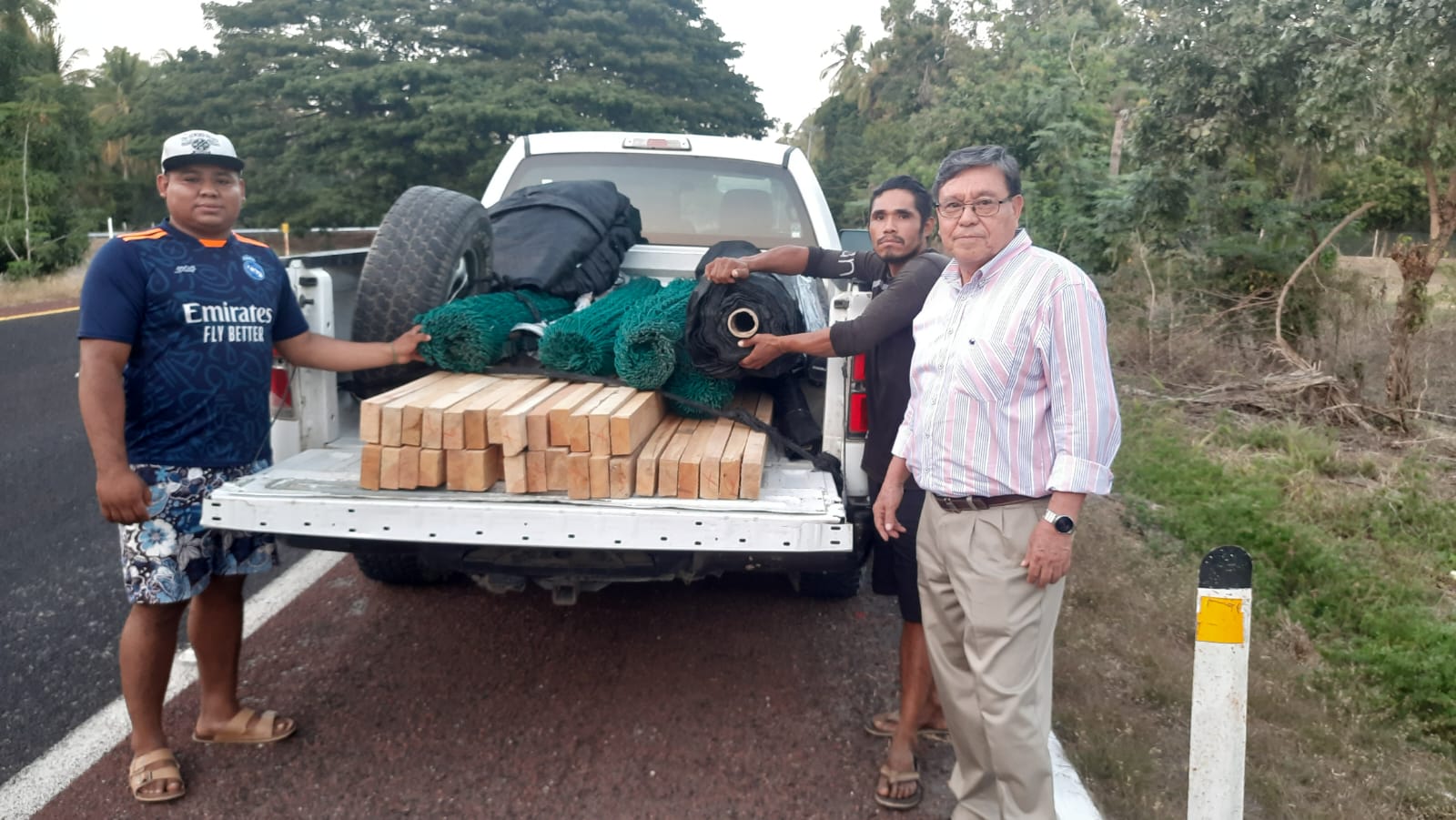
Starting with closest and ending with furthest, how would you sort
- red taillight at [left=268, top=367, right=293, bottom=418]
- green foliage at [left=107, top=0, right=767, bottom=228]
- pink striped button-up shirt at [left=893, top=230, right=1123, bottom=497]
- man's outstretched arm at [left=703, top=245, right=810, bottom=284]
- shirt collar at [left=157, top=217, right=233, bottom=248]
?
pink striped button-up shirt at [left=893, top=230, right=1123, bottom=497] < shirt collar at [left=157, top=217, right=233, bottom=248] < man's outstretched arm at [left=703, top=245, right=810, bottom=284] < red taillight at [left=268, top=367, right=293, bottom=418] < green foliage at [left=107, top=0, right=767, bottom=228]

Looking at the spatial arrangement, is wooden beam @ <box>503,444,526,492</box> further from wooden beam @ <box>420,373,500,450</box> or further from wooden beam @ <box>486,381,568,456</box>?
wooden beam @ <box>420,373,500,450</box>

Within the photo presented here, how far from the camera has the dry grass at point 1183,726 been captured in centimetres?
315

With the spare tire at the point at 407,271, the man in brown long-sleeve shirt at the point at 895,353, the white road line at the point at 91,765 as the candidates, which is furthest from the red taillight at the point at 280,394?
the man in brown long-sleeve shirt at the point at 895,353

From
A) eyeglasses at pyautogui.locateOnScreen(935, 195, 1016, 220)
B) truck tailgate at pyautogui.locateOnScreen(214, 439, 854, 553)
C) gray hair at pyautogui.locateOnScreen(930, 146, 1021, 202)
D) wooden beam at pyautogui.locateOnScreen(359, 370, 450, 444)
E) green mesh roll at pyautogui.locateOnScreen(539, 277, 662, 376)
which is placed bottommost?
truck tailgate at pyautogui.locateOnScreen(214, 439, 854, 553)

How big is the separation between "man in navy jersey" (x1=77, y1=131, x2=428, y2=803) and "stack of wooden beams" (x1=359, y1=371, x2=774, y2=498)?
518 millimetres

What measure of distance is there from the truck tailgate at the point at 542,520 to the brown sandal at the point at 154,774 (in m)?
0.75

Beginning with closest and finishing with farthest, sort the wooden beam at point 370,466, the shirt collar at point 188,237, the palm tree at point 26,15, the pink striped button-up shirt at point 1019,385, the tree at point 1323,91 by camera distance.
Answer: the pink striped button-up shirt at point 1019,385 → the wooden beam at point 370,466 → the shirt collar at point 188,237 → the tree at point 1323,91 → the palm tree at point 26,15

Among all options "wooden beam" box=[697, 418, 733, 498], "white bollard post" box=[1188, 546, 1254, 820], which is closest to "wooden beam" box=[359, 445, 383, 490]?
"wooden beam" box=[697, 418, 733, 498]

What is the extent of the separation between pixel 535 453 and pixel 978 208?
4.59 ft

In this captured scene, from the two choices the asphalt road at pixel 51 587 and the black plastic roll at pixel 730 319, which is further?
the asphalt road at pixel 51 587

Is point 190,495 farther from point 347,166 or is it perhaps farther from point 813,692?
point 347,166

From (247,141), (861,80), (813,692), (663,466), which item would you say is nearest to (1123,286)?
(813,692)

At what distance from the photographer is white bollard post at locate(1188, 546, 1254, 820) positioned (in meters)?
2.62

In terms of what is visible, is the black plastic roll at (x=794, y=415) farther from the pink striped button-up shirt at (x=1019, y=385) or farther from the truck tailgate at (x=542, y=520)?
the pink striped button-up shirt at (x=1019, y=385)
